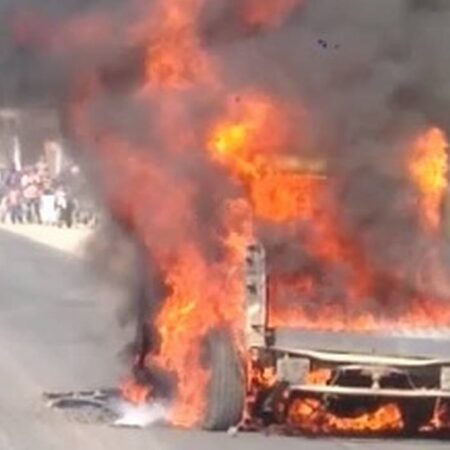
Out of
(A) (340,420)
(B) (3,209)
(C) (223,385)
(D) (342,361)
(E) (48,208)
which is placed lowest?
(A) (340,420)

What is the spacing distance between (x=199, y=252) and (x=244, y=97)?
1373 millimetres

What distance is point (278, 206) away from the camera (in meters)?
12.1

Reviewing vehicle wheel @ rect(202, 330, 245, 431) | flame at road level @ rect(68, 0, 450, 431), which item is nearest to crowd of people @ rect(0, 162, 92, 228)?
flame at road level @ rect(68, 0, 450, 431)

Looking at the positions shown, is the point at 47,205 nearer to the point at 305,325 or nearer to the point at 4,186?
the point at 4,186

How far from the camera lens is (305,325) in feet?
37.2

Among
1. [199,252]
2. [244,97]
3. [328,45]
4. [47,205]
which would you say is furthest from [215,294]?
[47,205]

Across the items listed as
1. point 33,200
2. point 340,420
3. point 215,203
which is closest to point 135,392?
point 215,203

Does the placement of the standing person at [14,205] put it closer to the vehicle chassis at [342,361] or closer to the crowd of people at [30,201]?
the crowd of people at [30,201]

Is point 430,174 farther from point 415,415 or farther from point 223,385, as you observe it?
point 223,385

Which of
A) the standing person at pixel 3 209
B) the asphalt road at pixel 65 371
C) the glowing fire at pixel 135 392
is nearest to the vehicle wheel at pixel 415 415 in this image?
the asphalt road at pixel 65 371

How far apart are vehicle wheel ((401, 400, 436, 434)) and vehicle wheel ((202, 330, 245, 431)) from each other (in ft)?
3.82

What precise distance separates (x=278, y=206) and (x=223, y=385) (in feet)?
4.85

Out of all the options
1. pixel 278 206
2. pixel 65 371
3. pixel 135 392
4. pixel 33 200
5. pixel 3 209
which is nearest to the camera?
pixel 278 206

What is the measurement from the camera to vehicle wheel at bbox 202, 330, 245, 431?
11.3m
